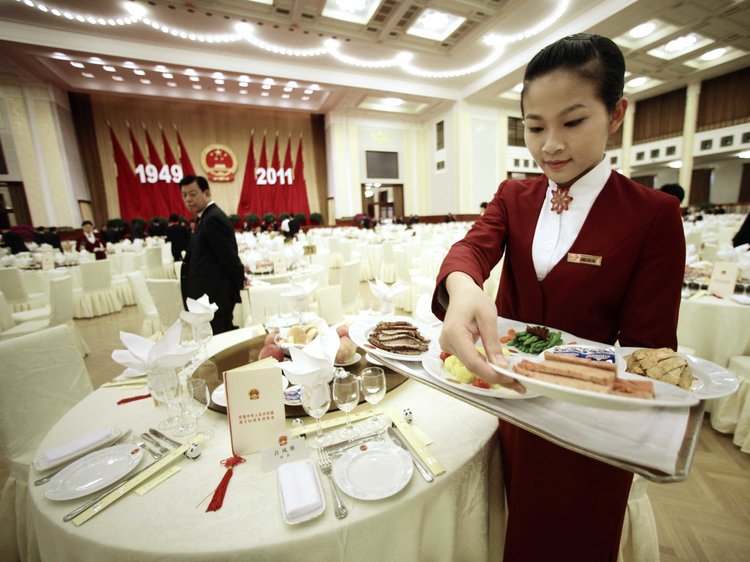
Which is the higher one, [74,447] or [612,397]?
[612,397]

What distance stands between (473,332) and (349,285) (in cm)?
331

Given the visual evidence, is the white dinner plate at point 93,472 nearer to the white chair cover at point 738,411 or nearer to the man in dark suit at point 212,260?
the man in dark suit at point 212,260

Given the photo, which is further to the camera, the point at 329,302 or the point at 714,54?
the point at 714,54

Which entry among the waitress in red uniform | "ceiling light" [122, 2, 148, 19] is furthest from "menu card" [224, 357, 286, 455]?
"ceiling light" [122, 2, 148, 19]

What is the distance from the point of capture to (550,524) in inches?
34.9

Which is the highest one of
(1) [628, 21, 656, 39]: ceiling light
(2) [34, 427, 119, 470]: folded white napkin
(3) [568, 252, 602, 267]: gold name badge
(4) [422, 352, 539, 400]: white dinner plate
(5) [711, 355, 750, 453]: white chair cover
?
(1) [628, 21, 656, 39]: ceiling light

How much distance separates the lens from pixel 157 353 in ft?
3.40

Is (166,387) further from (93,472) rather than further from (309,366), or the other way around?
(309,366)

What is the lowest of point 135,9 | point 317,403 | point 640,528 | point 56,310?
point 640,528

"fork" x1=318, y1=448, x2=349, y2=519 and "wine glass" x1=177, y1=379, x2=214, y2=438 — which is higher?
"wine glass" x1=177, y1=379, x2=214, y2=438

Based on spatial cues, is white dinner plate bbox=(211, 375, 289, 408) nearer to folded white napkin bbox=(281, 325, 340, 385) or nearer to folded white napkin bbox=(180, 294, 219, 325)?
folded white napkin bbox=(281, 325, 340, 385)

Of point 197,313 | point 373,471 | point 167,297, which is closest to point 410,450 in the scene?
point 373,471

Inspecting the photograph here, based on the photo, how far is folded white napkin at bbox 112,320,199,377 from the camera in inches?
40.6

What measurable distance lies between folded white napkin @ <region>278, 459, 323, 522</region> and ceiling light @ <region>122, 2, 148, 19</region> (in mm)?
10912
